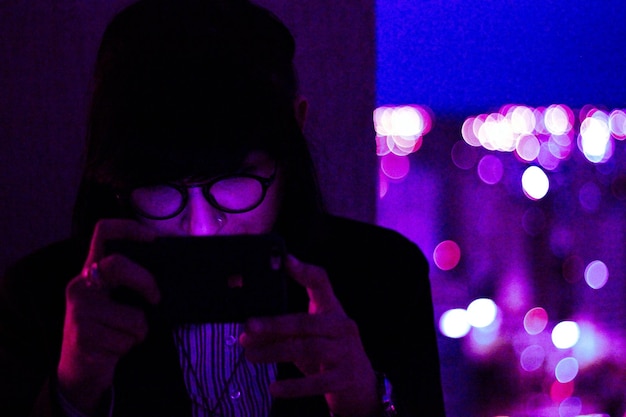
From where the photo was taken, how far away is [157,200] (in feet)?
3.37

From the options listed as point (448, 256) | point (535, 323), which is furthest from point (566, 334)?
point (448, 256)

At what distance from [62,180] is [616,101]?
2.21 metres

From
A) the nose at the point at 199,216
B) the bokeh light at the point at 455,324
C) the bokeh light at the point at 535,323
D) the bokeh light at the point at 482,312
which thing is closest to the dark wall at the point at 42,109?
the nose at the point at 199,216

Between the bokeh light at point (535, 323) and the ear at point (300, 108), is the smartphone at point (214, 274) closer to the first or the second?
the ear at point (300, 108)

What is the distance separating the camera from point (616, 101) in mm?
2395

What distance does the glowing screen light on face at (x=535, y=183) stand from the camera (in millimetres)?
4086

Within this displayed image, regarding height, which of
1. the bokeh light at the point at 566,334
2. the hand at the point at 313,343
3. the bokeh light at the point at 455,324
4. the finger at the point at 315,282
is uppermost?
the finger at the point at 315,282

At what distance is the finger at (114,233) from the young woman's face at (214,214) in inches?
6.9

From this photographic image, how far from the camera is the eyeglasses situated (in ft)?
3.33

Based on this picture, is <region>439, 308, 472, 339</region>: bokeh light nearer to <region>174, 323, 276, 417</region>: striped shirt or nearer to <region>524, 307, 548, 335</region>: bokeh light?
<region>524, 307, 548, 335</region>: bokeh light

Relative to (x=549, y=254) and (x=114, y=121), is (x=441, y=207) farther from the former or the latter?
(x=114, y=121)

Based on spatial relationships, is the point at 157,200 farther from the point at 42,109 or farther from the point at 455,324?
the point at 455,324

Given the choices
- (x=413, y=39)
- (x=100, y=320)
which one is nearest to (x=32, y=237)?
(x=100, y=320)

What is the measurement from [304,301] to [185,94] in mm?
562
